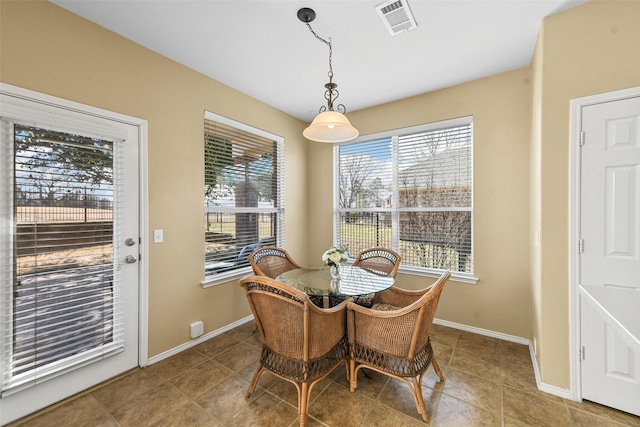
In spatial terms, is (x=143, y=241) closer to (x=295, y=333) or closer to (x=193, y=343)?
(x=193, y=343)

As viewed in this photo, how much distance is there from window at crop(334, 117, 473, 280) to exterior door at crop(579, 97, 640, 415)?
46.0 inches

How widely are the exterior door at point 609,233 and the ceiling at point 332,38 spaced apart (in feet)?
3.01

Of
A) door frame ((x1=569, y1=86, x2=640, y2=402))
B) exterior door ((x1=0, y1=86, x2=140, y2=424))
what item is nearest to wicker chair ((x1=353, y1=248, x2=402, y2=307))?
door frame ((x1=569, y1=86, x2=640, y2=402))

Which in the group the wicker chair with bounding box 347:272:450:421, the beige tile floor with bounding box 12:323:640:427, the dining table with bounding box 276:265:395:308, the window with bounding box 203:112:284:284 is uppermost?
the window with bounding box 203:112:284:284

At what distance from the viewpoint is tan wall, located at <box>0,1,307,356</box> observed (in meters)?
1.79

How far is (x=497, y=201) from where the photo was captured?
284cm

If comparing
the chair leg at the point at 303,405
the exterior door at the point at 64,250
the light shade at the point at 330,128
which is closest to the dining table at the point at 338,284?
the chair leg at the point at 303,405

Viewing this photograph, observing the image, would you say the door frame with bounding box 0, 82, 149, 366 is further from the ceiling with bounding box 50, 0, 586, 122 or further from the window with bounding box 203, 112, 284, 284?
the ceiling with bounding box 50, 0, 586, 122

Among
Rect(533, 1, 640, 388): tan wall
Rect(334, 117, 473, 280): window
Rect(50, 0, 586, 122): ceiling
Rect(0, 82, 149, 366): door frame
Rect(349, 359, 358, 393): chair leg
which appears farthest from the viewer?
Rect(334, 117, 473, 280): window

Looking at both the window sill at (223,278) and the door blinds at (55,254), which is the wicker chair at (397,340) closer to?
the window sill at (223,278)

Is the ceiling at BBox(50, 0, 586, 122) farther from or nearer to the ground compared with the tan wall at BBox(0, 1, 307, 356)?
farther from the ground

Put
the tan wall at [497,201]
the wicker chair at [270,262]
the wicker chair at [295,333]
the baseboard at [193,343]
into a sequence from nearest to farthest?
the wicker chair at [295,333]
the baseboard at [193,343]
the tan wall at [497,201]
the wicker chair at [270,262]

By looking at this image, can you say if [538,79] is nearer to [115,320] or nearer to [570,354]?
[570,354]

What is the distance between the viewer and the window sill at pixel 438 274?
2.96 m
